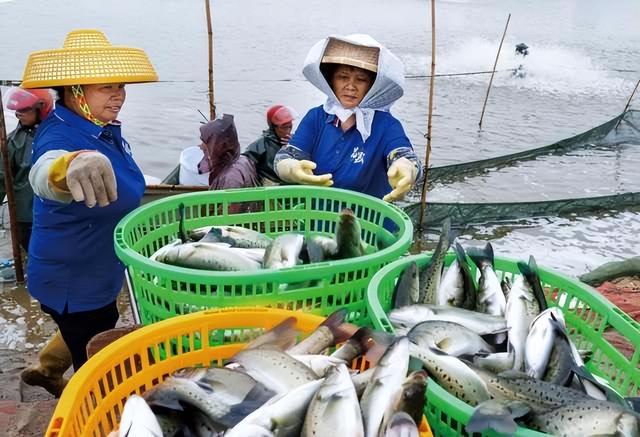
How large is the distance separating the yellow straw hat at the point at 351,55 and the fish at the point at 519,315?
156 cm

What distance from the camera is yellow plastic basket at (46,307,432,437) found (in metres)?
1.69

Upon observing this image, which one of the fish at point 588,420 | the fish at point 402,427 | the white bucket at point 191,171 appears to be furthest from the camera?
the white bucket at point 191,171

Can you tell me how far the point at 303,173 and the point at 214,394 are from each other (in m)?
1.53

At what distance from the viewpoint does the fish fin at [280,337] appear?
1.95m

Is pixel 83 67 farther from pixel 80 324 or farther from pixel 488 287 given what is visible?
pixel 488 287

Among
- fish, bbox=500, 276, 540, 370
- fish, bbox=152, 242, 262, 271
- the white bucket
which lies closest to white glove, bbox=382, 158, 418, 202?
fish, bbox=500, 276, 540, 370

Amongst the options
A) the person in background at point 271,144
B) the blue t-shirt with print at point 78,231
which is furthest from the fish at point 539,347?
the person in background at point 271,144

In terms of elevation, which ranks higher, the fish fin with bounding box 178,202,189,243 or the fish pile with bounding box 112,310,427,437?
the fish fin with bounding box 178,202,189,243

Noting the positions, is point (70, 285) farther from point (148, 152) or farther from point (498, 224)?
point (148, 152)

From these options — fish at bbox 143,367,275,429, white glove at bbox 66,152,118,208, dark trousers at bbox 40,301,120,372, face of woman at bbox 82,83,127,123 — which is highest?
face of woman at bbox 82,83,127,123

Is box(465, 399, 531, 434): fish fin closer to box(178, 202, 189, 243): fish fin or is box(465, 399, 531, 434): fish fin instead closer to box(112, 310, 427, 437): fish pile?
box(112, 310, 427, 437): fish pile

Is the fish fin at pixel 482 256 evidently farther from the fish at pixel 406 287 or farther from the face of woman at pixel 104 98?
the face of woman at pixel 104 98

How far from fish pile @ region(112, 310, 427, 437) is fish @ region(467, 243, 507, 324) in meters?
0.83

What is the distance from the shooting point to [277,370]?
73.0 inches
